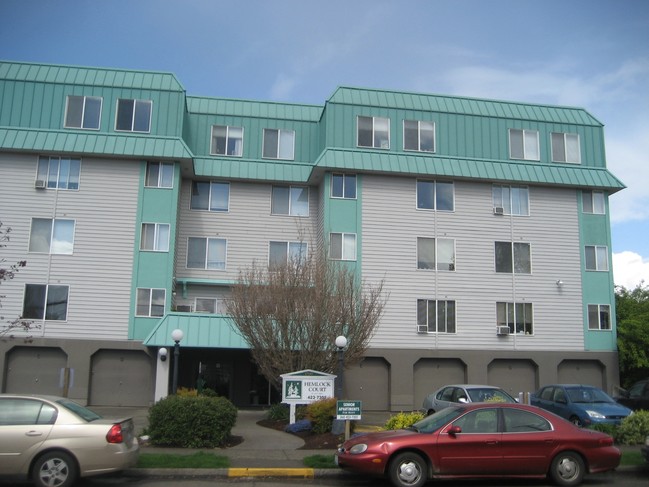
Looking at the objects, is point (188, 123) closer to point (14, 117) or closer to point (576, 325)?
point (14, 117)

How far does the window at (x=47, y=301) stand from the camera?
26.5 metres

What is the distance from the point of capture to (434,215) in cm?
2952

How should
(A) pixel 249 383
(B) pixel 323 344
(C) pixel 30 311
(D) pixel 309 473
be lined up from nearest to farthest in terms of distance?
(D) pixel 309 473
(B) pixel 323 344
(C) pixel 30 311
(A) pixel 249 383

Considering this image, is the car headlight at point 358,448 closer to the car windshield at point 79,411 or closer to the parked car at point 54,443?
the parked car at point 54,443

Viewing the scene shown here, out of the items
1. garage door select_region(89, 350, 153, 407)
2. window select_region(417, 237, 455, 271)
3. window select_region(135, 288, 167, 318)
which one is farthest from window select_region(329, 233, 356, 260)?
garage door select_region(89, 350, 153, 407)

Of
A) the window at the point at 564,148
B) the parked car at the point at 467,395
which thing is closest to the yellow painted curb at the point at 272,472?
the parked car at the point at 467,395

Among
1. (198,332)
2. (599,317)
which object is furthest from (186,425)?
(599,317)

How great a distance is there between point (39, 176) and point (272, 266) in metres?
12.3

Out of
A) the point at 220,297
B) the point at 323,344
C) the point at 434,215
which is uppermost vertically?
the point at 434,215

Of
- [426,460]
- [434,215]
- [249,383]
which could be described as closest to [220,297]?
[249,383]

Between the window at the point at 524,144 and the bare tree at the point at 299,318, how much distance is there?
1373 cm

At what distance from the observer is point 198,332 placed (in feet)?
83.0

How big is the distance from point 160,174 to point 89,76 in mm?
5382

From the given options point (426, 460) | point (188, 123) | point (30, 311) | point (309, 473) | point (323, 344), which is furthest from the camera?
point (188, 123)
